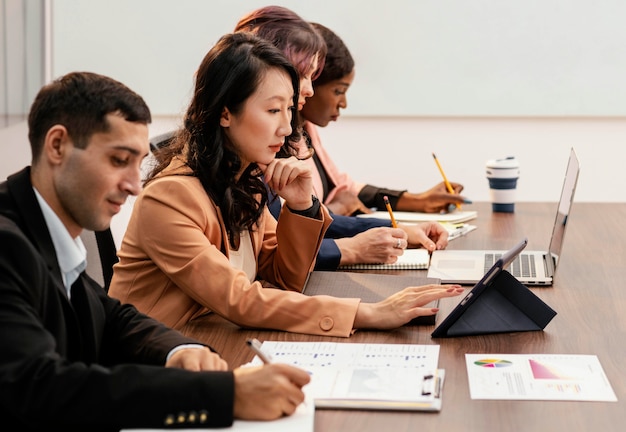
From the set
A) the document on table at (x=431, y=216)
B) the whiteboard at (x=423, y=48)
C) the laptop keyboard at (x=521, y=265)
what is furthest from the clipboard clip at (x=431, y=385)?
the whiteboard at (x=423, y=48)

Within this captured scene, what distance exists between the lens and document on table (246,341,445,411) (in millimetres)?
1367

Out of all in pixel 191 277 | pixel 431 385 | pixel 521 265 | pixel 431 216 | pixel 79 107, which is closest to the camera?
pixel 79 107

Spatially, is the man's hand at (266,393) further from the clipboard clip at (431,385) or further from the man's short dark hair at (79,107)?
the man's short dark hair at (79,107)

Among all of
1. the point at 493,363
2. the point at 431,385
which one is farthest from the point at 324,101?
the point at 431,385

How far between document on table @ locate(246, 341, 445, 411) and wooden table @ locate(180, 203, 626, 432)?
2 cm

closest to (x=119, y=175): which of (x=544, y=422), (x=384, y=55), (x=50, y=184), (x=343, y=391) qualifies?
(x=50, y=184)

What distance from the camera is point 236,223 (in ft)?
6.73

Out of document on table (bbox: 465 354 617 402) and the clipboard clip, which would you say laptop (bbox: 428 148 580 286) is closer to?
document on table (bbox: 465 354 617 402)

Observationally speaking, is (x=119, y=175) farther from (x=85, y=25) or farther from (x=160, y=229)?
(x=85, y=25)

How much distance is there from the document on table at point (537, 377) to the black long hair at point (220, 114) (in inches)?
26.4

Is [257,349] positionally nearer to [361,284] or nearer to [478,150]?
[361,284]

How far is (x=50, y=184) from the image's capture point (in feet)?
4.37

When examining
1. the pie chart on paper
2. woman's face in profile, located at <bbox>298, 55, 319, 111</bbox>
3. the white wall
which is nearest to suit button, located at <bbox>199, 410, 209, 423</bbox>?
the pie chart on paper

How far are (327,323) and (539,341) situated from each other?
1.25 ft
